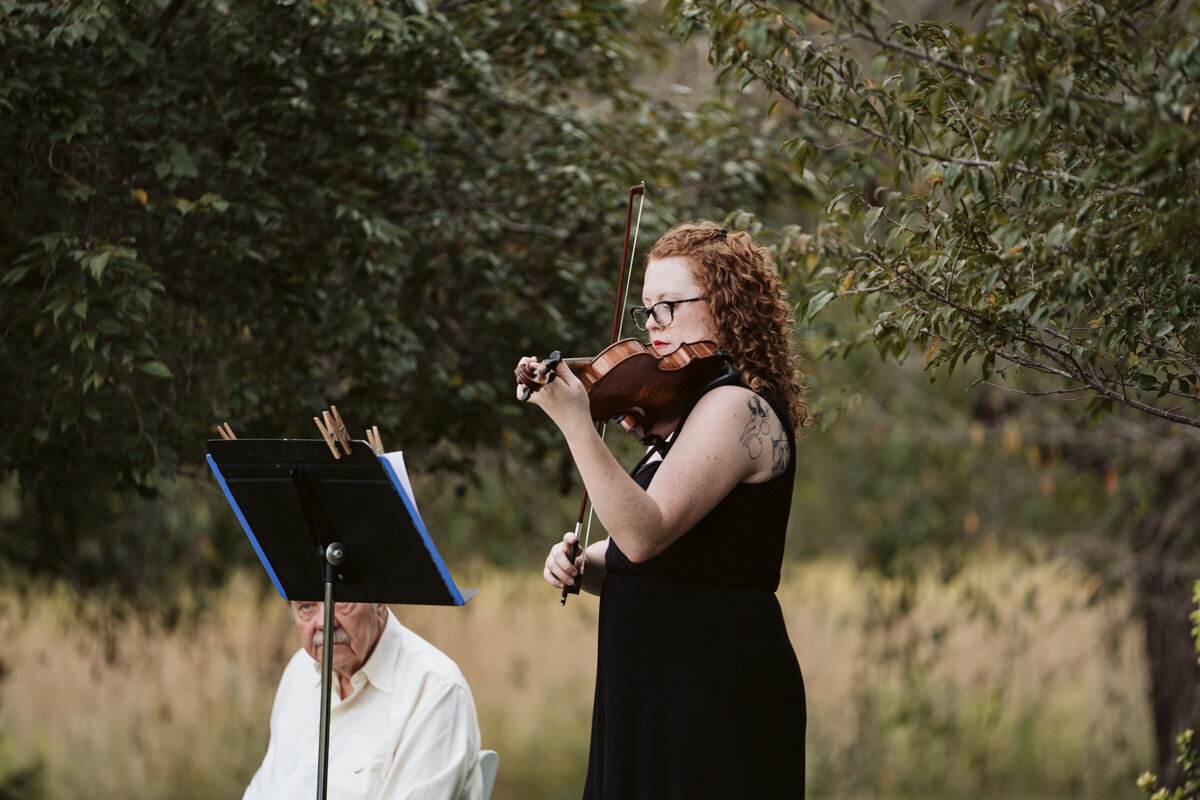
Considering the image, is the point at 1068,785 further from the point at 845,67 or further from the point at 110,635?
the point at 845,67

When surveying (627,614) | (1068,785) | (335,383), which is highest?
(335,383)

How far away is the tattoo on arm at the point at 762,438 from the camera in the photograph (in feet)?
7.64

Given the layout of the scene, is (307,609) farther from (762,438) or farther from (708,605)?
(762,438)

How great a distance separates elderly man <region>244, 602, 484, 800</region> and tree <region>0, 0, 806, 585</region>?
90cm

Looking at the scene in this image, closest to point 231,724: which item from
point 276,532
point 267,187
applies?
point 267,187

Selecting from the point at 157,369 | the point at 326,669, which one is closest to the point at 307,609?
the point at 326,669

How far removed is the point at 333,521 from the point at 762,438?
854 millimetres

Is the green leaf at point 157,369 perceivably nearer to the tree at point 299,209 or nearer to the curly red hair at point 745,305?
the tree at point 299,209

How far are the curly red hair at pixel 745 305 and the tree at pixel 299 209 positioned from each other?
4.67 ft

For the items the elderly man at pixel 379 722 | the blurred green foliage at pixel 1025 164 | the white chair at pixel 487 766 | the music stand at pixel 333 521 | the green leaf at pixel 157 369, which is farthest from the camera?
the green leaf at pixel 157 369

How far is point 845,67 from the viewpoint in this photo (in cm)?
248

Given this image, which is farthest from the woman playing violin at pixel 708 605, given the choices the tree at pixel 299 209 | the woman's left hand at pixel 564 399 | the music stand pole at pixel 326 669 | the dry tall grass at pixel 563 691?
the dry tall grass at pixel 563 691

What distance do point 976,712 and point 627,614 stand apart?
22.3ft

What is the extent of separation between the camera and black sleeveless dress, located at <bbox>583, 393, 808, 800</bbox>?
2371mm
